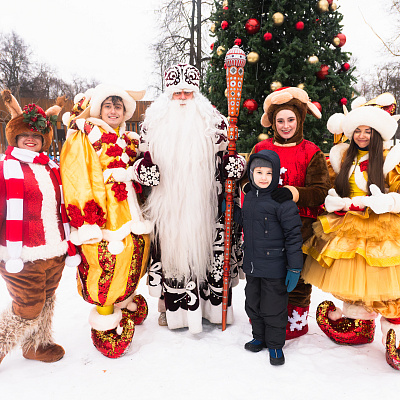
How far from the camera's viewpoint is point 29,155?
2.27m

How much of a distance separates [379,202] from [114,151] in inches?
83.2

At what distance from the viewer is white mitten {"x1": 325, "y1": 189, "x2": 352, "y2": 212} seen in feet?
7.56

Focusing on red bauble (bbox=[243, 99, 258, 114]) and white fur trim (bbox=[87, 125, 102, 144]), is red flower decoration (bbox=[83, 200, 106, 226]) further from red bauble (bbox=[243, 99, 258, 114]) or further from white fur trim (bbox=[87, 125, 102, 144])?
red bauble (bbox=[243, 99, 258, 114])

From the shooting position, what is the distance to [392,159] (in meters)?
2.25

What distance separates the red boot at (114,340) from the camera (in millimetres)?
2521

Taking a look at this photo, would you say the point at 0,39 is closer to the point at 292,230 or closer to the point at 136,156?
the point at 136,156

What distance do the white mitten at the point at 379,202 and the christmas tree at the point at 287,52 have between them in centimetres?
269

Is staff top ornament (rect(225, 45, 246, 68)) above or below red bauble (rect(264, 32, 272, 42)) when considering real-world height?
below

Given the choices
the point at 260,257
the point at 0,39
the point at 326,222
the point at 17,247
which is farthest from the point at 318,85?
the point at 0,39

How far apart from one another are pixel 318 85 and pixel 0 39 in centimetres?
2162

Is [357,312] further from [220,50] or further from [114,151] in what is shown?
[220,50]

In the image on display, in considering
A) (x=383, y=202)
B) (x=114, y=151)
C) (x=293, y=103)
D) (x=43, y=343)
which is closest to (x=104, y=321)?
(x=43, y=343)

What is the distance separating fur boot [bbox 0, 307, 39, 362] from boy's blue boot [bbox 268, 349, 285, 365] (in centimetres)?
199

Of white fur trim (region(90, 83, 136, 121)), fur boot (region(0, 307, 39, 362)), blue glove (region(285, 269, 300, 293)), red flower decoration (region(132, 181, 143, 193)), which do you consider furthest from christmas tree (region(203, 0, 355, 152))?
fur boot (region(0, 307, 39, 362))
